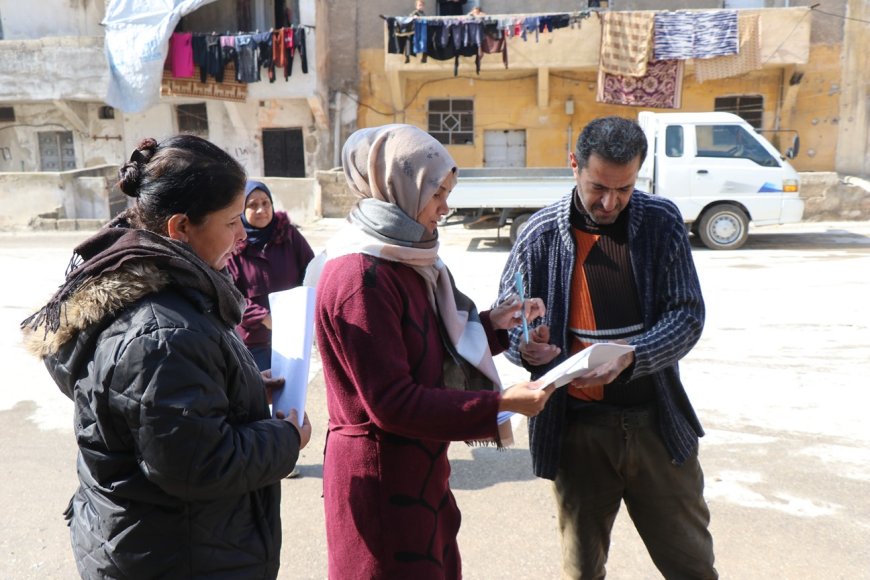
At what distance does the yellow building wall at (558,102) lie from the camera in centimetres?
1756

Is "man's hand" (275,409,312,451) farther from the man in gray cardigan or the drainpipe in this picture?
the drainpipe

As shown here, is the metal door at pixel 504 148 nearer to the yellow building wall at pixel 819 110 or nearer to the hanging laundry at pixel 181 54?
the yellow building wall at pixel 819 110

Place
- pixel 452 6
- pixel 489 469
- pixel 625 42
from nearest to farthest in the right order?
pixel 489 469, pixel 625 42, pixel 452 6

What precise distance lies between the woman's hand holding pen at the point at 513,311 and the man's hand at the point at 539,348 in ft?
0.25

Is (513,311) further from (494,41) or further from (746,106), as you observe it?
(746,106)

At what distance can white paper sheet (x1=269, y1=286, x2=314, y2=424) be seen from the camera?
1893mm

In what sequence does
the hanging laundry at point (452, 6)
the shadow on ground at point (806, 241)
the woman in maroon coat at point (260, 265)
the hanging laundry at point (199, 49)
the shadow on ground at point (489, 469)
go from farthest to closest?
the hanging laundry at point (452, 6), the hanging laundry at point (199, 49), the shadow on ground at point (806, 241), the shadow on ground at point (489, 469), the woman in maroon coat at point (260, 265)

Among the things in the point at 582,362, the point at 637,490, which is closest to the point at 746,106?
the point at 637,490

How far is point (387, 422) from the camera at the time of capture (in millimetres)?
1725

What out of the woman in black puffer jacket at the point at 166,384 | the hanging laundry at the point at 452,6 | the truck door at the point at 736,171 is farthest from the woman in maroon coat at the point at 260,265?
the hanging laundry at the point at 452,6

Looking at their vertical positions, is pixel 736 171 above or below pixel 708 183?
above

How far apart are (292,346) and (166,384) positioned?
542mm

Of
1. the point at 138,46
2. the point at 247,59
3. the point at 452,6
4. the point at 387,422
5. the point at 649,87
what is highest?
the point at 452,6

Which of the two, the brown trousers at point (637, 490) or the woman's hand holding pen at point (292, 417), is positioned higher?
the woman's hand holding pen at point (292, 417)
